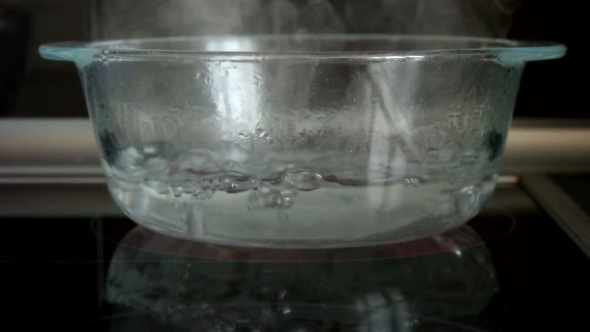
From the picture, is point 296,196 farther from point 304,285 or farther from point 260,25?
point 260,25

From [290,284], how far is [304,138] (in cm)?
9

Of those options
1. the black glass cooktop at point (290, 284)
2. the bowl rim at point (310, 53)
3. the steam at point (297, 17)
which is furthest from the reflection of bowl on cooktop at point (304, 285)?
the steam at point (297, 17)

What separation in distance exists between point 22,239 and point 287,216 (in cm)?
21

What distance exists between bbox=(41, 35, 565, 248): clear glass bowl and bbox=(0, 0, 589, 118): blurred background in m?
0.21

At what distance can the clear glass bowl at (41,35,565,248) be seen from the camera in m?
0.44

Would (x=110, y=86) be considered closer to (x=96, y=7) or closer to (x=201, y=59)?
(x=201, y=59)

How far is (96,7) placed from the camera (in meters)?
0.67

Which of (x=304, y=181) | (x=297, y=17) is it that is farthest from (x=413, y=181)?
(x=297, y=17)

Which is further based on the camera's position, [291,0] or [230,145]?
[291,0]

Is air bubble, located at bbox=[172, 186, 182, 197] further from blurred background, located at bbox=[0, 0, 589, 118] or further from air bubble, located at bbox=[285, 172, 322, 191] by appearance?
blurred background, located at bbox=[0, 0, 589, 118]

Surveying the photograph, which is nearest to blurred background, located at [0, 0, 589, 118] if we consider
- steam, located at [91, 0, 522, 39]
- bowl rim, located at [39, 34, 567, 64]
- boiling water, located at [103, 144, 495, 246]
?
steam, located at [91, 0, 522, 39]

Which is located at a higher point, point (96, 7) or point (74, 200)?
point (96, 7)

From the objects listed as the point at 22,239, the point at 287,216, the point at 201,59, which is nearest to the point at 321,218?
the point at 287,216

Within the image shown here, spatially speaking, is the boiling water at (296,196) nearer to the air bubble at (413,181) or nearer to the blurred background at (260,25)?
the air bubble at (413,181)
